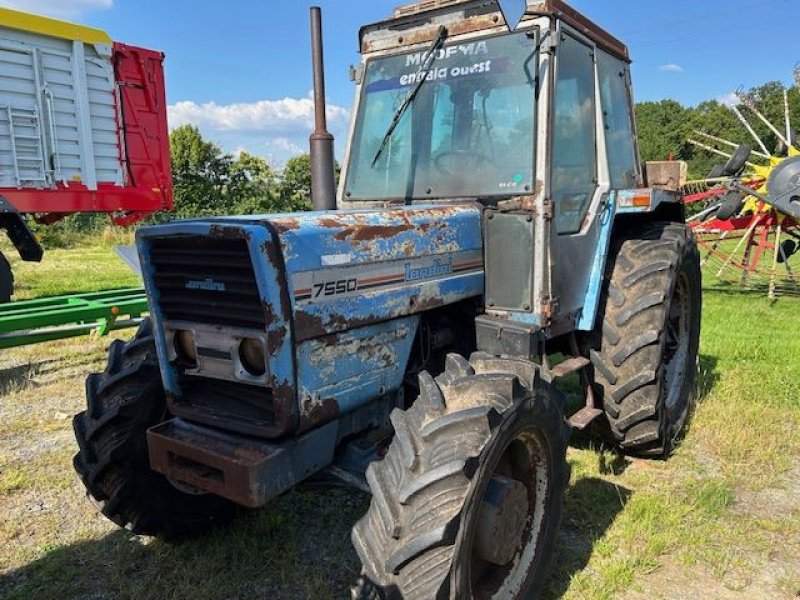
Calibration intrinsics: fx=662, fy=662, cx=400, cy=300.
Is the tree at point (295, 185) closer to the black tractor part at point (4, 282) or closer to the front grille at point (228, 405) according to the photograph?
the black tractor part at point (4, 282)

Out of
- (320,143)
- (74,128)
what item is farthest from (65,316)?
(320,143)

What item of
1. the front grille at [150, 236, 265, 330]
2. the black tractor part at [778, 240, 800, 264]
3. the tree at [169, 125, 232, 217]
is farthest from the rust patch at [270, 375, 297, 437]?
the tree at [169, 125, 232, 217]

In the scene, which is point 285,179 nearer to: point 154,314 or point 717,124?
point 154,314

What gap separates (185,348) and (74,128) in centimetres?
707

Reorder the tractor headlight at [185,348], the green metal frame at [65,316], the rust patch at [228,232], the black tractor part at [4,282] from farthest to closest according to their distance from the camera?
the black tractor part at [4,282], the green metal frame at [65,316], the tractor headlight at [185,348], the rust patch at [228,232]

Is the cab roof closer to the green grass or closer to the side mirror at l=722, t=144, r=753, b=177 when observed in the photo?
the side mirror at l=722, t=144, r=753, b=177

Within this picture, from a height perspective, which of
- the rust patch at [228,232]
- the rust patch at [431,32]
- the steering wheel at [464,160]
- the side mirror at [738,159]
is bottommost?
the rust patch at [228,232]

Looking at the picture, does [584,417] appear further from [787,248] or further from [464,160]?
[787,248]

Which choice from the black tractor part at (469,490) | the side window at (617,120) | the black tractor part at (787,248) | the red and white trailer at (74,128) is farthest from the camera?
the black tractor part at (787,248)

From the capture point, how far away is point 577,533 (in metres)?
3.26

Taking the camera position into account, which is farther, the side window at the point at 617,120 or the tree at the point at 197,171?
the tree at the point at 197,171

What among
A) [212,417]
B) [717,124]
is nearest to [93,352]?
[212,417]

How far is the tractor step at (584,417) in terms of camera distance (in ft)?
10.9

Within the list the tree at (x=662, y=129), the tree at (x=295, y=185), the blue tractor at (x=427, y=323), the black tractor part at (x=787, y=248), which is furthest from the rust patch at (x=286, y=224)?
the tree at (x=662, y=129)
